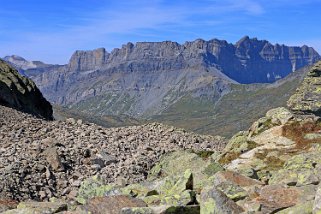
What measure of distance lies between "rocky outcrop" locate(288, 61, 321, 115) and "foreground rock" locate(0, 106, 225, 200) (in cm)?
1748

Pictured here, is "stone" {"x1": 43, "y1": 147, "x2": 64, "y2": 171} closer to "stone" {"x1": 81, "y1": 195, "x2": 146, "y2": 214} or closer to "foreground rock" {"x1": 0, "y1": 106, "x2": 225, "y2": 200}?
"foreground rock" {"x1": 0, "y1": 106, "x2": 225, "y2": 200}

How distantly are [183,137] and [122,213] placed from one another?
32.7 meters

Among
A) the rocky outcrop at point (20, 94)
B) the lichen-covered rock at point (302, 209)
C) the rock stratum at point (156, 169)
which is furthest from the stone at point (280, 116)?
the rocky outcrop at point (20, 94)

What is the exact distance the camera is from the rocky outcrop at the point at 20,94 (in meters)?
59.8

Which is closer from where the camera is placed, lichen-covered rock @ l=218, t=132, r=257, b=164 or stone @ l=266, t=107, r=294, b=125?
lichen-covered rock @ l=218, t=132, r=257, b=164

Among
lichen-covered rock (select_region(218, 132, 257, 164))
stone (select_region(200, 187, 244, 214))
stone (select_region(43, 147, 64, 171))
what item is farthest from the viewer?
lichen-covered rock (select_region(218, 132, 257, 164))

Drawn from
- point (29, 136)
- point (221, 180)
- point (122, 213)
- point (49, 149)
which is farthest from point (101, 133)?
point (122, 213)

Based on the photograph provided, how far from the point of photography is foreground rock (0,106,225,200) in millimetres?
26406

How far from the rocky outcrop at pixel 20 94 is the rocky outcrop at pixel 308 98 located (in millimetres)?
35514

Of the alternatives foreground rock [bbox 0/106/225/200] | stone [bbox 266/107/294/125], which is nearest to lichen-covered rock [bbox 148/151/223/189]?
foreground rock [bbox 0/106/225/200]

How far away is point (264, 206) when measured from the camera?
511 inches

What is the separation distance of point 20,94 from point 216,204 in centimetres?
5909

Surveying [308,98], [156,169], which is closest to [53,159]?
[156,169]

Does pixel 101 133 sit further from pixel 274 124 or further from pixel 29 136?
pixel 274 124
